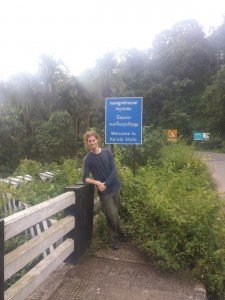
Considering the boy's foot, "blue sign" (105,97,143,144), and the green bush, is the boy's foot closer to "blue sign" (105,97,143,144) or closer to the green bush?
the green bush

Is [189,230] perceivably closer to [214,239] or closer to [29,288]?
[214,239]

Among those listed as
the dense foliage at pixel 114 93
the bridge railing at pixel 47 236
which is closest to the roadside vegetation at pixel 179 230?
the bridge railing at pixel 47 236

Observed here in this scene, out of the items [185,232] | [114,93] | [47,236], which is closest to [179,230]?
[185,232]

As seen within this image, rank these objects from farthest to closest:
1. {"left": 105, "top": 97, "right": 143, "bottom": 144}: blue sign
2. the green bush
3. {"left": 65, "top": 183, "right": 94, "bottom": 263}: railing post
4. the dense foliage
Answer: the dense foliage < {"left": 105, "top": 97, "right": 143, "bottom": 144}: blue sign < {"left": 65, "top": 183, "right": 94, "bottom": 263}: railing post < the green bush

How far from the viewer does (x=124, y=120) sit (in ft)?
26.4

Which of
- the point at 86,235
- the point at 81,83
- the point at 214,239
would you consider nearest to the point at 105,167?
the point at 86,235

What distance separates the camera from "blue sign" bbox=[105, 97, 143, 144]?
801 cm

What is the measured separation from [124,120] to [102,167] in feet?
8.76

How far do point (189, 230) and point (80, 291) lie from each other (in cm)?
168

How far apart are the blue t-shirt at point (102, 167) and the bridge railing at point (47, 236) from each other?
9.0 inches

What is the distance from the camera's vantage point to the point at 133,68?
6200cm

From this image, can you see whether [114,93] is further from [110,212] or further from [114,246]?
[114,246]

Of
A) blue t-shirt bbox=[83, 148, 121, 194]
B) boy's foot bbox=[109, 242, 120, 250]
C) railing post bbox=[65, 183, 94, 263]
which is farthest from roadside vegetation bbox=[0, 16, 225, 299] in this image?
railing post bbox=[65, 183, 94, 263]

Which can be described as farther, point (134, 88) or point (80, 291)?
point (134, 88)
